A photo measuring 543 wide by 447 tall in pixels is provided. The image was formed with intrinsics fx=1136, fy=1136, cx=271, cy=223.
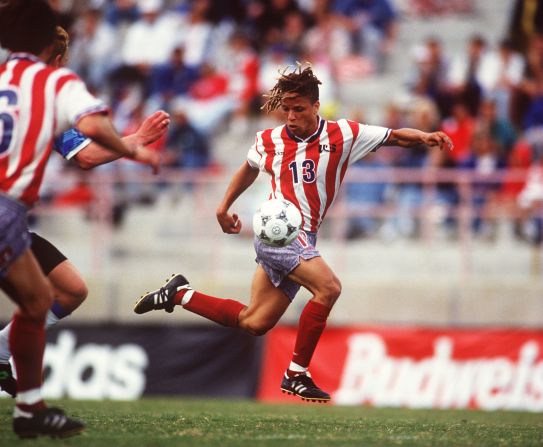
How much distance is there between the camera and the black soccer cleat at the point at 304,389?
8086mm

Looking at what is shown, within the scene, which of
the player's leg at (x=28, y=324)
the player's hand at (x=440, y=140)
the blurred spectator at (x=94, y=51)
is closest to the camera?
the player's leg at (x=28, y=324)

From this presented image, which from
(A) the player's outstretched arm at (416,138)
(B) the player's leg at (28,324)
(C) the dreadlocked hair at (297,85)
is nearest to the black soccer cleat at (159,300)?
(C) the dreadlocked hair at (297,85)

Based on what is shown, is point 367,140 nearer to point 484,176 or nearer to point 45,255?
point 45,255

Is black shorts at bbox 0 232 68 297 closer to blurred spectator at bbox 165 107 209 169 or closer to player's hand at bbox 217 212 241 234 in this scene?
player's hand at bbox 217 212 241 234

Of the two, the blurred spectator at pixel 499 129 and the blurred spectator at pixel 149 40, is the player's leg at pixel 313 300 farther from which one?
the blurred spectator at pixel 149 40

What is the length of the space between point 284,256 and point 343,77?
33.6 feet

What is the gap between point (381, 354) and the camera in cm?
1412

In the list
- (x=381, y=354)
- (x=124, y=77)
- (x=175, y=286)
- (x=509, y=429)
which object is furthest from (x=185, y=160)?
(x=509, y=429)

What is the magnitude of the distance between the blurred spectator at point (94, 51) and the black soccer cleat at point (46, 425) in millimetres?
13166

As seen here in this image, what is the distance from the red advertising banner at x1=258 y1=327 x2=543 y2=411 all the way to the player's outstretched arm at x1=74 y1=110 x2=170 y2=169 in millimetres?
6834

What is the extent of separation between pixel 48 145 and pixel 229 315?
9.82ft

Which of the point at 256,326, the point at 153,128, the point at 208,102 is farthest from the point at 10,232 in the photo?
the point at 208,102

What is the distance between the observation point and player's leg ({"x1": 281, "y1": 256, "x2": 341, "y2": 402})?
8.22 meters

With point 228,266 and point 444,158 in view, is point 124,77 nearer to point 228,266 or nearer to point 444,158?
point 228,266
